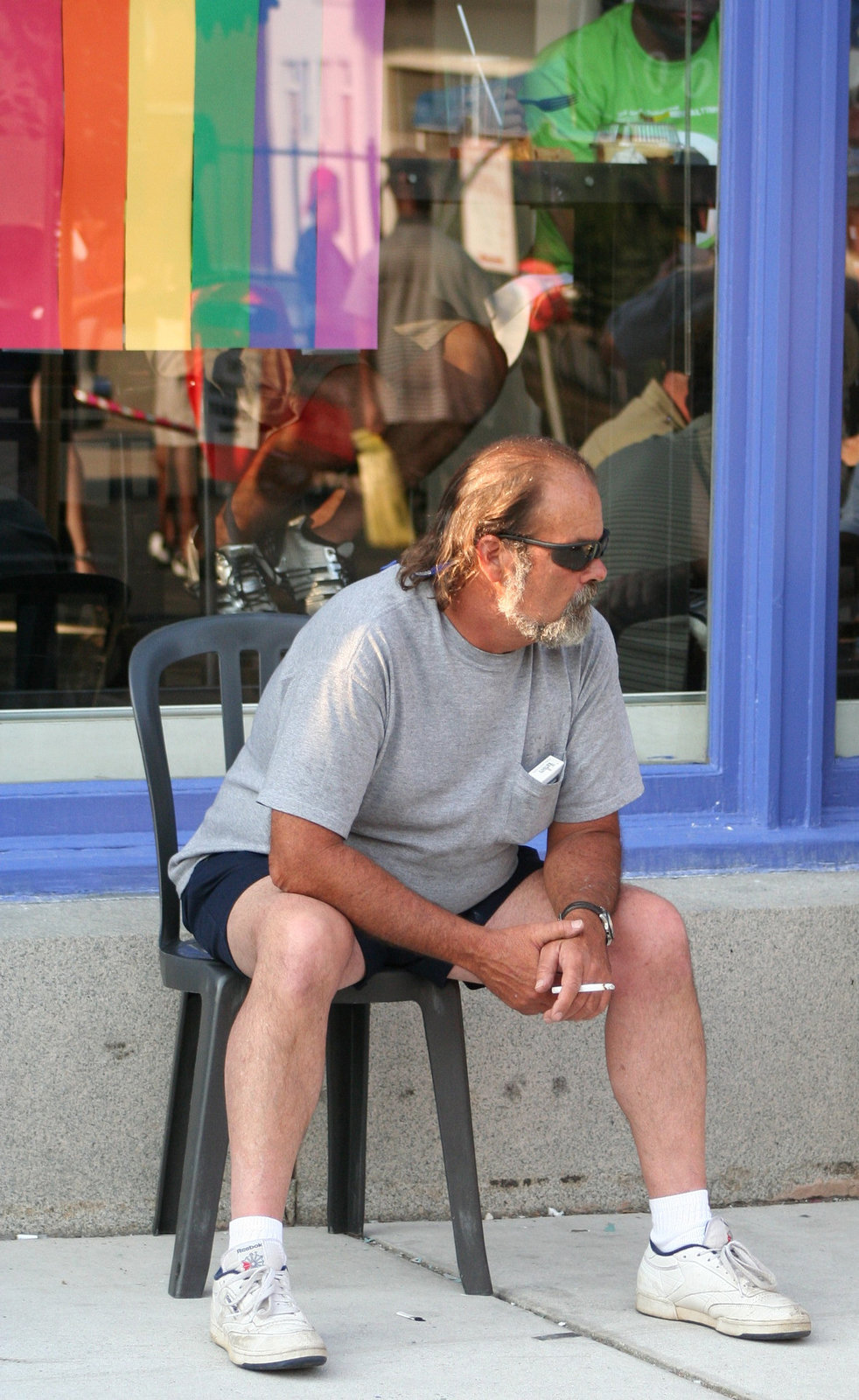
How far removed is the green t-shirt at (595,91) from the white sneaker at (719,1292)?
2215 mm

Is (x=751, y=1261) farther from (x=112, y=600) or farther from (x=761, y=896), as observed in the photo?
(x=112, y=600)

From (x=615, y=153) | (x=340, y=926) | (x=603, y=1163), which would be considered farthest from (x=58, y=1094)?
(x=615, y=153)

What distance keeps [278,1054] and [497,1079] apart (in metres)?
0.94

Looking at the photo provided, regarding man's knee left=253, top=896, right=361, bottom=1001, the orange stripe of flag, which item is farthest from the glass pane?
man's knee left=253, top=896, right=361, bottom=1001

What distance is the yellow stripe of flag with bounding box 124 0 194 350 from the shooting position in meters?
3.34

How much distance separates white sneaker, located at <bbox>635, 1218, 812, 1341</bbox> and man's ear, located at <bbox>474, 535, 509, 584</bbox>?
1.06 m

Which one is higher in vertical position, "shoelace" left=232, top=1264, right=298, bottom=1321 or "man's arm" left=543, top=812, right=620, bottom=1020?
"man's arm" left=543, top=812, right=620, bottom=1020

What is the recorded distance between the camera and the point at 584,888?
262 cm

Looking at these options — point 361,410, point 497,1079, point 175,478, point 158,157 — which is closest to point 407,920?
point 497,1079

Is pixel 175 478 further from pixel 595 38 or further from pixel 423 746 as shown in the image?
pixel 595 38

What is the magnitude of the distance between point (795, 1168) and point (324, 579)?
1598 millimetres

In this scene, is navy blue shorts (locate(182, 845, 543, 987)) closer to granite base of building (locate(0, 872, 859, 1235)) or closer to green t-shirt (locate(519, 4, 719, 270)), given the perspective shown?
granite base of building (locate(0, 872, 859, 1235))

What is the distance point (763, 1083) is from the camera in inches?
131

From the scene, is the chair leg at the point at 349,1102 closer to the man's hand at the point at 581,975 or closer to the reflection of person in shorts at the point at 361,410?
the man's hand at the point at 581,975
